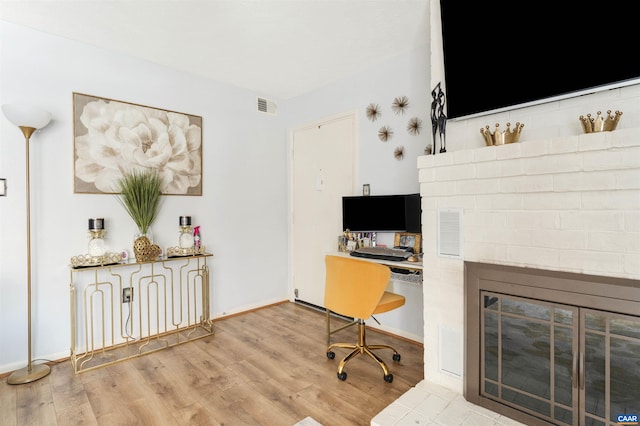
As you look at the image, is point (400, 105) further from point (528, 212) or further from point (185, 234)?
point (185, 234)

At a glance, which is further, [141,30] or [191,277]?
[191,277]

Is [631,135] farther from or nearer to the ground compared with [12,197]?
farther from the ground

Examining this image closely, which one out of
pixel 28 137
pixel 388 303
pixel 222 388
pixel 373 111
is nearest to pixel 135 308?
pixel 222 388

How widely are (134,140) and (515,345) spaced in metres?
3.30

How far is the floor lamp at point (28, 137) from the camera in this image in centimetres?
218

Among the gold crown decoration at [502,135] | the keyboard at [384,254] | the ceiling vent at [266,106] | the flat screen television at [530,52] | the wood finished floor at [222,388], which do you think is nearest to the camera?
the flat screen television at [530,52]

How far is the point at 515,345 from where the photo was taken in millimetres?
1584

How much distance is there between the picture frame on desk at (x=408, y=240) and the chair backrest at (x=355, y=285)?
67 centimetres

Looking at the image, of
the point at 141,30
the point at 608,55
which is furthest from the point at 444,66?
the point at 141,30

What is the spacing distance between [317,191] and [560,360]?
2709 mm

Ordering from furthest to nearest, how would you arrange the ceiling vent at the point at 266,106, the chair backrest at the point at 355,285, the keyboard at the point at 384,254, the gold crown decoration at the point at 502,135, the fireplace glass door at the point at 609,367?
→ the ceiling vent at the point at 266,106 < the keyboard at the point at 384,254 < the chair backrest at the point at 355,285 < the gold crown decoration at the point at 502,135 < the fireplace glass door at the point at 609,367

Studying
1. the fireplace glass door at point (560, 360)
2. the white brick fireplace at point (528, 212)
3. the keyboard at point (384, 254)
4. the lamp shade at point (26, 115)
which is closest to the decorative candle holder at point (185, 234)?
the lamp shade at point (26, 115)

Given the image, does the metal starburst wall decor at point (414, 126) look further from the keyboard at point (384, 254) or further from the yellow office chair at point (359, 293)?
the yellow office chair at point (359, 293)

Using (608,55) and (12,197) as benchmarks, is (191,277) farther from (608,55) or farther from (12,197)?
(608,55)
